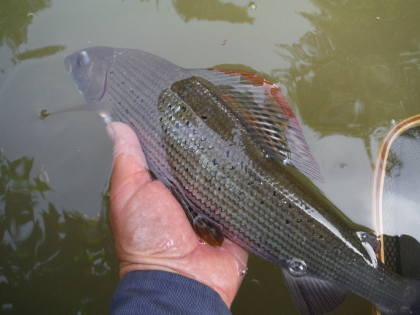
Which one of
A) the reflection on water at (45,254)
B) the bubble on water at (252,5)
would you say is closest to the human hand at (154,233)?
the reflection on water at (45,254)

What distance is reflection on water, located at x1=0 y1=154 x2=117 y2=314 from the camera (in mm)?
2689

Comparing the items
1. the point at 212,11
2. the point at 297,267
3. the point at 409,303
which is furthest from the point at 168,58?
the point at 409,303

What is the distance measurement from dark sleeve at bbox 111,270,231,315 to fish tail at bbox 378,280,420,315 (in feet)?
3.25

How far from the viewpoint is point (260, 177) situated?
6.93 feet

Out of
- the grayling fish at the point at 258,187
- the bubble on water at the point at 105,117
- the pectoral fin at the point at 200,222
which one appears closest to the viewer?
the grayling fish at the point at 258,187

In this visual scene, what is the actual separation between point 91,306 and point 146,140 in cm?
130

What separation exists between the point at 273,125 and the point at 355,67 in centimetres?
127

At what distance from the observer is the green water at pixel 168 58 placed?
107 inches

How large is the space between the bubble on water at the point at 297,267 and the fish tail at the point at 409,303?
498 millimetres

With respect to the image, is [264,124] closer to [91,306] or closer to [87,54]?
[87,54]

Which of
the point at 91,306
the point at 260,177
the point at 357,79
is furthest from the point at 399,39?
the point at 91,306

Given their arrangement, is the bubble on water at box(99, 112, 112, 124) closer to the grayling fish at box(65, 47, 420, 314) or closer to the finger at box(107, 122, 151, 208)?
the finger at box(107, 122, 151, 208)

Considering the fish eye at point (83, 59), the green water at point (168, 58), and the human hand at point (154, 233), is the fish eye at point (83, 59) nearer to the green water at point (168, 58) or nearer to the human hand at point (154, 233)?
the green water at point (168, 58)

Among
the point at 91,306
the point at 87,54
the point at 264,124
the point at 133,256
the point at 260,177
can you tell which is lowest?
the point at 91,306
